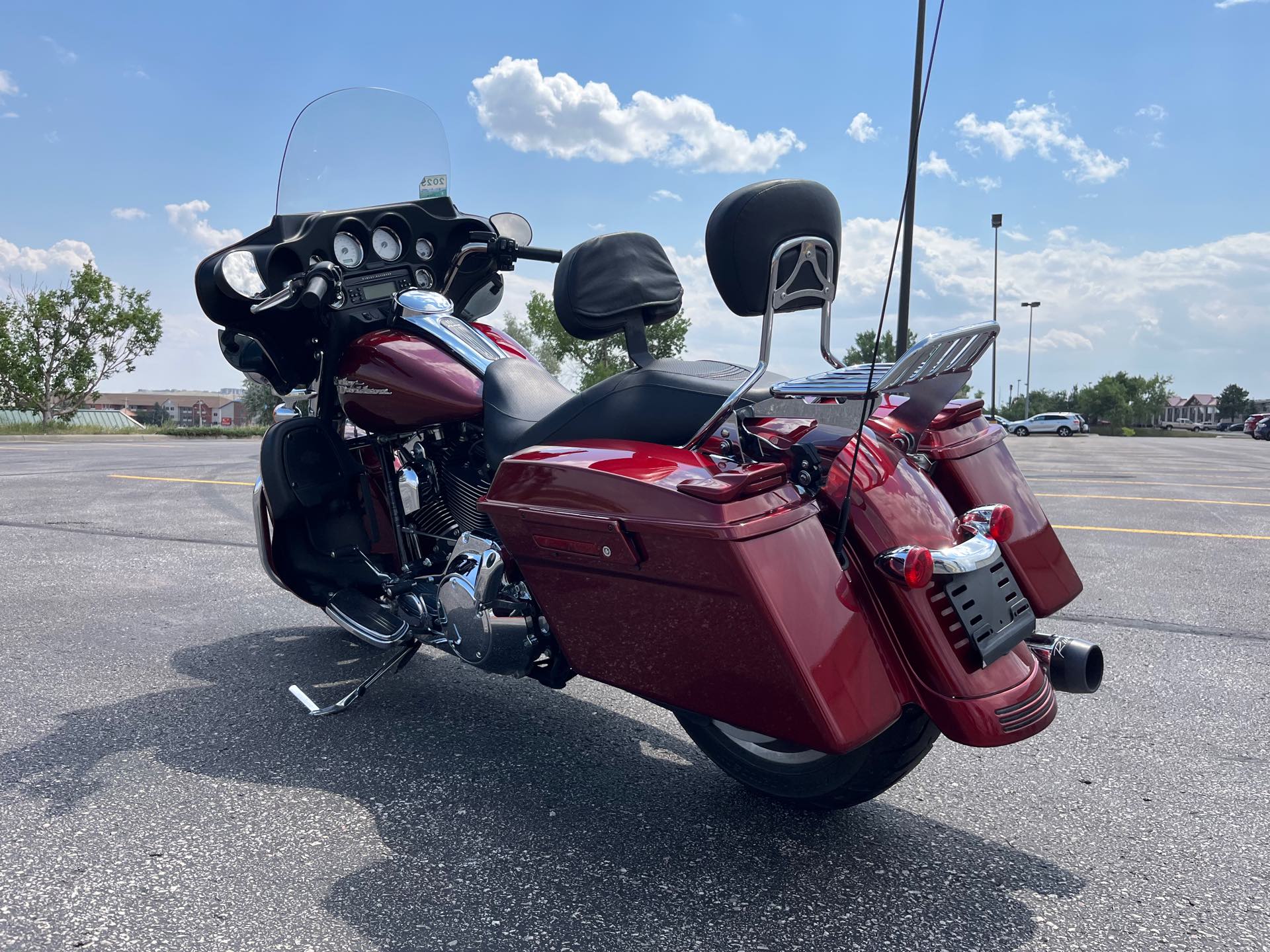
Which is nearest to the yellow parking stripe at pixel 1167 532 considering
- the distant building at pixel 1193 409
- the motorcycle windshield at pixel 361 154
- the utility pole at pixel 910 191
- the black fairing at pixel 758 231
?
the utility pole at pixel 910 191

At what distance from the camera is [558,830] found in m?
2.29

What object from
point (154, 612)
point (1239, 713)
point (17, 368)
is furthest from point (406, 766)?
point (17, 368)

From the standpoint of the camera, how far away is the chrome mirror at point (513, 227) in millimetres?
3863

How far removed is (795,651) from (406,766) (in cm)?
143

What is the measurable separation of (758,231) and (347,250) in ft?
6.43

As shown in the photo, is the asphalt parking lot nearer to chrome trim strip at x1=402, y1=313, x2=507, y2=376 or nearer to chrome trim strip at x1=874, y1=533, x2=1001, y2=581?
chrome trim strip at x1=874, y1=533, x2=1001, y2=581

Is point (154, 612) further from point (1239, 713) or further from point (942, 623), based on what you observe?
point (1239, 713)

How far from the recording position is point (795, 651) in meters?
1.73

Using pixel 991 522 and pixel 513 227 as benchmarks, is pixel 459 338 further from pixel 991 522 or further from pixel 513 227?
pixel 991 522

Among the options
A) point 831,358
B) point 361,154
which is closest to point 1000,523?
point 831,358

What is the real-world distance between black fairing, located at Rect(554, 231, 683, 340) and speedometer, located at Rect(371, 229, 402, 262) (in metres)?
1.42

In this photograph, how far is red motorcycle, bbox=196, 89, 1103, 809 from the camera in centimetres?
179

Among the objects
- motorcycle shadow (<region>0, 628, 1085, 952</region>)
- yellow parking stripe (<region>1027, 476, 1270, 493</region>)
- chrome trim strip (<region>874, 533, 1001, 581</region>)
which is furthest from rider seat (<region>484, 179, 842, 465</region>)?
yellow parking stripe (<region>1027, 476, 1270, 493</region>)

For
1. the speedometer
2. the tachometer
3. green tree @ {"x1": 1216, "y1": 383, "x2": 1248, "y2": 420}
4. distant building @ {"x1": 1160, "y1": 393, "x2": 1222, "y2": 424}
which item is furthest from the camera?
distant building @ {"x1": 1160, "y1": 393, "x2": 1222, "y2": 424}
